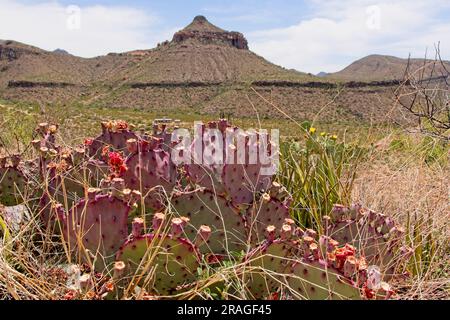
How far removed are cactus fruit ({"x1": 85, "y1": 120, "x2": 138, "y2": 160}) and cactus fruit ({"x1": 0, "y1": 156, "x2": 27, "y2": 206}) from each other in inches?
15.8

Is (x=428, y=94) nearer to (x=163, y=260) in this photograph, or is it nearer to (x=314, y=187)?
(x=314, y=187)

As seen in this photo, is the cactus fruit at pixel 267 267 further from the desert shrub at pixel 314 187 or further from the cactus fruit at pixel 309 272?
the desert shrub at pixel 314 187

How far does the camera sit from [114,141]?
276cm

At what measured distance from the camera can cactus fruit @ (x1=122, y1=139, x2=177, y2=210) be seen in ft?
7.47

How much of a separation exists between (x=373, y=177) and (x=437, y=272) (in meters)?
1.06

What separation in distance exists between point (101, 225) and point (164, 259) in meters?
0.31

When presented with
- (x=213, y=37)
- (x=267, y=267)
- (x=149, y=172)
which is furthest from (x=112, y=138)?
(x=213, y=37)

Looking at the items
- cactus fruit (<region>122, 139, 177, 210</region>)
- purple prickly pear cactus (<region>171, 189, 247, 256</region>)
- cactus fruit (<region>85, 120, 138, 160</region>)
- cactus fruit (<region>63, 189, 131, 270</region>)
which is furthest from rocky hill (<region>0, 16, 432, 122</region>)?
cactus fruit (<region>63, 189, 131, 270</region>)

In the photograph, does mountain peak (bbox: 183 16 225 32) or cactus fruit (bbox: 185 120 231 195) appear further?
mountain peak (bbox: 183 16 225 32)

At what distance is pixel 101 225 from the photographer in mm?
1905

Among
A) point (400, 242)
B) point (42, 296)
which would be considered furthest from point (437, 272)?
point (42, 296)

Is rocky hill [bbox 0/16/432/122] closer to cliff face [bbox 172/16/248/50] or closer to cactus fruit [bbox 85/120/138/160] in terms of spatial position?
cliff face [bbox 172/16/248/50]

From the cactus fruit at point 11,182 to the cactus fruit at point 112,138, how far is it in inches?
15.8
